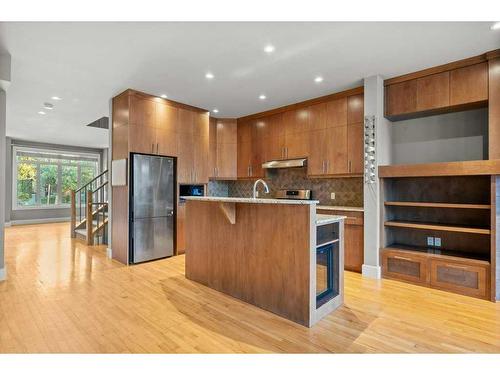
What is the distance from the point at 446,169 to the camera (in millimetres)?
3293

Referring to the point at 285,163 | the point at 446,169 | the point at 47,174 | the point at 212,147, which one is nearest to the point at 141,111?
the point at 212,147

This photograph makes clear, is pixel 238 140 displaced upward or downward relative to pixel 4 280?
upward

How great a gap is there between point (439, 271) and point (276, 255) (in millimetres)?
2221

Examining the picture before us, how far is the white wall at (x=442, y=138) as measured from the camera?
140 inches

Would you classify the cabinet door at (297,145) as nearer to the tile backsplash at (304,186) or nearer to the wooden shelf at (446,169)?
the tile backsplash at (304,186)

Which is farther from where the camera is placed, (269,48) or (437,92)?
(437,92)

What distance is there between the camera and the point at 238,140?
6.12 meters

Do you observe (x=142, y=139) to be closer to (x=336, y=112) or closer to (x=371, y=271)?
(x=336, y=112)

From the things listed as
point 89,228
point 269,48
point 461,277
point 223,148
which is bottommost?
point 461,277

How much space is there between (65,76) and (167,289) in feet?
10.7

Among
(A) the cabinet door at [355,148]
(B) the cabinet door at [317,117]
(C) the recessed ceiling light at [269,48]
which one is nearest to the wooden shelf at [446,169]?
(A) the cabinet door at [355,148]
